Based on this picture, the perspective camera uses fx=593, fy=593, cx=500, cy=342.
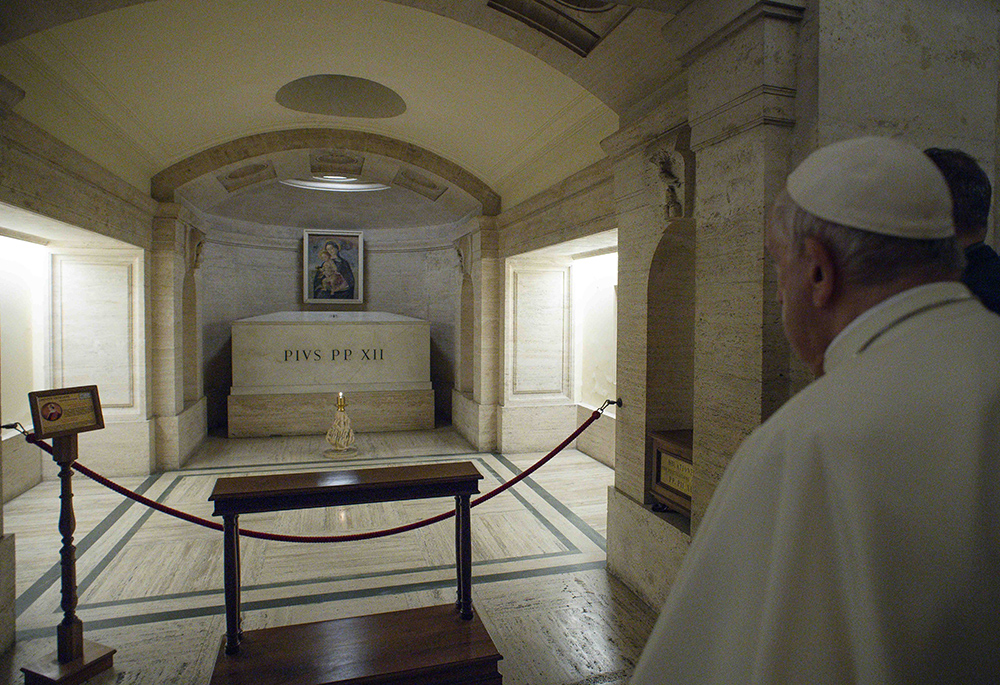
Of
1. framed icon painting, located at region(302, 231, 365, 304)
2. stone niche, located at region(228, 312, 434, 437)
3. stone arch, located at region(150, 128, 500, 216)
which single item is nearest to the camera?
stone arch, located at region(150, 128, 500, 216)

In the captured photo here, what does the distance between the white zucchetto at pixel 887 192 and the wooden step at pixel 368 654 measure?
2.52 metres

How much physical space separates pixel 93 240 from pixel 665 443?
5518 millimetres

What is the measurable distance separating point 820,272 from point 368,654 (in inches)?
104

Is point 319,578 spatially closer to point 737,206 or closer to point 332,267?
point 737,206

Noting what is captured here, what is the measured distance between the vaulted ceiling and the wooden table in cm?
243

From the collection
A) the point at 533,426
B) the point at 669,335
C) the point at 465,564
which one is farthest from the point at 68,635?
the point at 533,426

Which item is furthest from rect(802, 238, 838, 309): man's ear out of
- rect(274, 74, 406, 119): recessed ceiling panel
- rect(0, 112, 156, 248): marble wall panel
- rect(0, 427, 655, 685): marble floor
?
rect(274, 74, 406, 119): recessed ceiling panel

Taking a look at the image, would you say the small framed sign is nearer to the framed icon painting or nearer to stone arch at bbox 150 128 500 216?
stone arch at bbox 150 128 500 216

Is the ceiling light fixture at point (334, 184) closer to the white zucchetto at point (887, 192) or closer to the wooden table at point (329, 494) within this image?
the wooden table at point (329, 494)

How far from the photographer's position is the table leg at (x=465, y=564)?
3004 mm

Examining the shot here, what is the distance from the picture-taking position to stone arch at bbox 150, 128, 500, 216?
21.4 feet

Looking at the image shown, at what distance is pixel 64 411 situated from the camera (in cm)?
285

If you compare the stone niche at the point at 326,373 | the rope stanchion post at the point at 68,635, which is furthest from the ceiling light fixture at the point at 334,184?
the rope stanchion post at the point at 68,635

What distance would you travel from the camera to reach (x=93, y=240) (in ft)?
18.5
